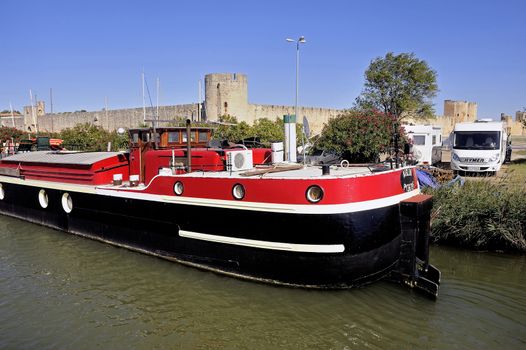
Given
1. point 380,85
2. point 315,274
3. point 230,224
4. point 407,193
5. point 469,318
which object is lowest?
point 469,318

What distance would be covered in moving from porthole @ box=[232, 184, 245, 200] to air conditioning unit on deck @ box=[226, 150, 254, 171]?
2.78ft

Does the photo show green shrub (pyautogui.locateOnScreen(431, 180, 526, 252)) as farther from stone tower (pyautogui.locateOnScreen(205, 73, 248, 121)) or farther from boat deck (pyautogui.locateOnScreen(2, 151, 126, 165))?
stone tower (pyautogui.locateOnScreen(205, 73, 248, 121))

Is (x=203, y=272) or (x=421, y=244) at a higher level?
(x=421, y=244)

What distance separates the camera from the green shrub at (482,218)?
389 inches

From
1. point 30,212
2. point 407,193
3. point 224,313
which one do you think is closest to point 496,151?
point 407,193

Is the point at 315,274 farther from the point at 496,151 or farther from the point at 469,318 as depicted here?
the point at 496,151

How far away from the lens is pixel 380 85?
33125 mm

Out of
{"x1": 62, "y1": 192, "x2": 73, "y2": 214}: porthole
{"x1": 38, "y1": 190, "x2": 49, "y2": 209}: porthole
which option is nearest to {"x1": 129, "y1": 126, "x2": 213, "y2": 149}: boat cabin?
{"x1": 62, "y1": 192, "x2": 73, "y2": 214}: porthole

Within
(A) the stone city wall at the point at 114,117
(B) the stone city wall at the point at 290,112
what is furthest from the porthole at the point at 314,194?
(A) the stone city wall at the point at 114,117

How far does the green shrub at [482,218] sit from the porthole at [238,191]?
543cm

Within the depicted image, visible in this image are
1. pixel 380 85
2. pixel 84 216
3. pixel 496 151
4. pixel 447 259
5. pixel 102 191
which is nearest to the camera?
pixel 447 259

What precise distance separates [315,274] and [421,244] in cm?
210

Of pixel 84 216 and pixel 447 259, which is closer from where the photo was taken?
pixel 447 259

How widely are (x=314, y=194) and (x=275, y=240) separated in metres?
1.11
